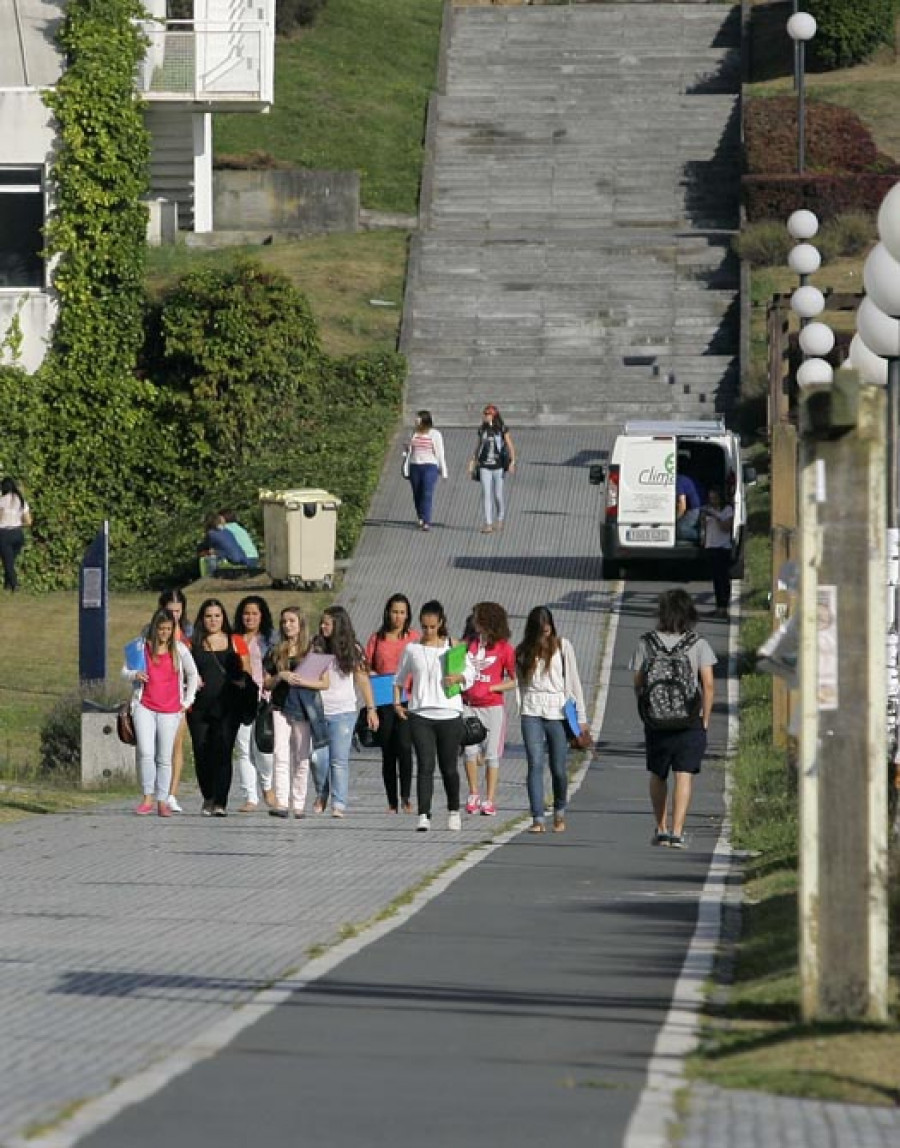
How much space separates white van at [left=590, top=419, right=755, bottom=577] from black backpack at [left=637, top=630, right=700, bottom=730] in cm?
1480

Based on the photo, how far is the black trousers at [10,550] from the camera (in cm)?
3394

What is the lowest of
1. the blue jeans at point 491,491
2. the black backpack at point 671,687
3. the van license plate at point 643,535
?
the black backpack at point 671,687

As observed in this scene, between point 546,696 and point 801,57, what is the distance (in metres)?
33.4

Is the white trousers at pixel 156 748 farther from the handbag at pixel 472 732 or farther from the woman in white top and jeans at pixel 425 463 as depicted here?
the woman in white top and jeans at pixel 425 463

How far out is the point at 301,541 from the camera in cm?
3059

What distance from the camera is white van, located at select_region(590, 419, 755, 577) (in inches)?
1216

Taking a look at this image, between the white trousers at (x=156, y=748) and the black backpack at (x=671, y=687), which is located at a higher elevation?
the black backpack at (x=671, y=687)

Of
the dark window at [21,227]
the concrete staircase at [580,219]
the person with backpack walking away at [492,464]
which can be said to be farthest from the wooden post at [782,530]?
the dark window at [21,227]

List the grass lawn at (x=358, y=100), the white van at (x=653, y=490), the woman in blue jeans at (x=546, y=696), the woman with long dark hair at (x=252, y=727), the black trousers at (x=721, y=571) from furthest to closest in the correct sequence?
the grass lawn at (x=358, y=100) → the white van at (x=653, y=490) → the black trousers at (x=721, y=571) → the woman with long dark hair at (x=252, y=727) → the woman in blue jeans at (x=546, y=696)

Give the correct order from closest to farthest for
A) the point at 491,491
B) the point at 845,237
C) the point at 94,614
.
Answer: the point at 94,614
the point at 491,491
the point at 845,237

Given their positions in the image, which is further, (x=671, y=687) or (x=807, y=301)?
(x=807, y=301)

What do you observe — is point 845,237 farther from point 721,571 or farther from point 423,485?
point 721,571

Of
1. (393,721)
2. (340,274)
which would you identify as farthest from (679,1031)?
(340,274)

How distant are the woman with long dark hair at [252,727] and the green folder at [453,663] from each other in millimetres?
1656
